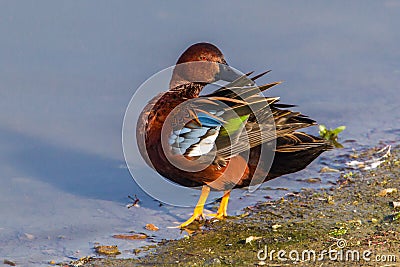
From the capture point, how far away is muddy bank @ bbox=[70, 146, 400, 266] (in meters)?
4.98

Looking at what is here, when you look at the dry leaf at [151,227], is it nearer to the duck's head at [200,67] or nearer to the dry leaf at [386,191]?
the duck's head at [200,67]

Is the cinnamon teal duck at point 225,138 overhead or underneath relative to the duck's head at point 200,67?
underneath

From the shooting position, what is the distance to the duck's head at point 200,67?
21.0 feet

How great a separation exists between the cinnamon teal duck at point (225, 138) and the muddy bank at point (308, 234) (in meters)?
0.36

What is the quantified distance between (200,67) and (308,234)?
1.75 metres

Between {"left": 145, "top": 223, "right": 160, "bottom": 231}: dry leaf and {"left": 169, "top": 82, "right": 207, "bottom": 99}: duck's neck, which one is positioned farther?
{"left": 169, "top": 82, "right": 207, "bottom": 99}: duck's neck

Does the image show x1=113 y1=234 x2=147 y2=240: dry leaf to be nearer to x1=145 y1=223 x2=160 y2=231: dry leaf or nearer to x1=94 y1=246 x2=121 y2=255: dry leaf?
x1=145 y1=223 x2=160 y2=231: dry leaf

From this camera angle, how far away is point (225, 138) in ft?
19.0

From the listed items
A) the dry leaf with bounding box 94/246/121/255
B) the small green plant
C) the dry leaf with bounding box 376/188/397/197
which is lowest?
the dry leaf with bounding box 94/246/121/255

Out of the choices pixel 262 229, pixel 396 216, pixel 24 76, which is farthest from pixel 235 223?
pixel 24 76

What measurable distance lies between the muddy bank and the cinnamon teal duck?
14.2 inches

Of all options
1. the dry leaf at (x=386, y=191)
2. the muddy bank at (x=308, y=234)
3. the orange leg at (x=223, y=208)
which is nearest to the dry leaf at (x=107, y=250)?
the muddy bank at (x=308, y=234)

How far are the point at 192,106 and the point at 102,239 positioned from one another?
1.23 metres

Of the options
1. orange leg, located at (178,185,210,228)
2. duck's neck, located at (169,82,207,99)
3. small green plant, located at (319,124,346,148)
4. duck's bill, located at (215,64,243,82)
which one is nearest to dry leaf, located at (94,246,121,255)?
orange leg, located at (178,185,210,228)
